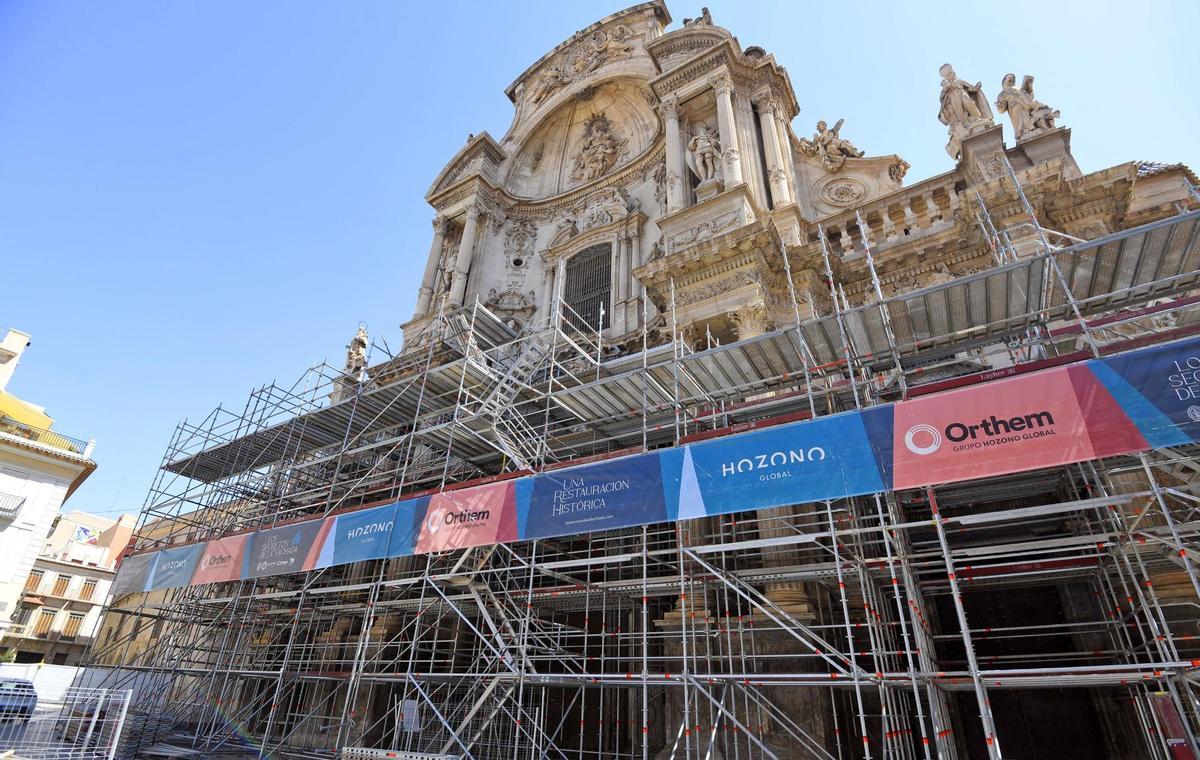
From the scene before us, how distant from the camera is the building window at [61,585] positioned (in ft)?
124

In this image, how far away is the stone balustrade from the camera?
49.2ft

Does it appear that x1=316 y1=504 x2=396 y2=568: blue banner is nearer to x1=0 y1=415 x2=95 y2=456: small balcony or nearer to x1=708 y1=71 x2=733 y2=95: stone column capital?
x1=708 y1=71 x2=733 y2=95: stone column capital

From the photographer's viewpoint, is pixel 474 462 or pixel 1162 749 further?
pixel 474 462

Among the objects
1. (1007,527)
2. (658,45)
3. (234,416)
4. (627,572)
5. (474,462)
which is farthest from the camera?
(658,45)

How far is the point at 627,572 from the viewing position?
13109 millimetres

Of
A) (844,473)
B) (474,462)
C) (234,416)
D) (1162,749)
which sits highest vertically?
(234,416)

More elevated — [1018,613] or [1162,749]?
[1018,613]

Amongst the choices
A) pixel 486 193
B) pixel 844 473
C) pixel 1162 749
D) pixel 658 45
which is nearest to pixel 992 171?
pixel 844 473

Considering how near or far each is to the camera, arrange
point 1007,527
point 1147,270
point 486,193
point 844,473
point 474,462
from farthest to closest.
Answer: point 486,193, point 474,462, point 1007,527, point 1147,270, point 844,473

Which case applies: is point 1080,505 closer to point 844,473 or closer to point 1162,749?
point 844,473

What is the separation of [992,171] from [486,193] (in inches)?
728

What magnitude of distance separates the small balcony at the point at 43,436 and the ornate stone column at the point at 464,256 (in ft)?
64.5

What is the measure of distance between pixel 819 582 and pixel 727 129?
13.0m

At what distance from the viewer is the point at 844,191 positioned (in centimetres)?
1838
